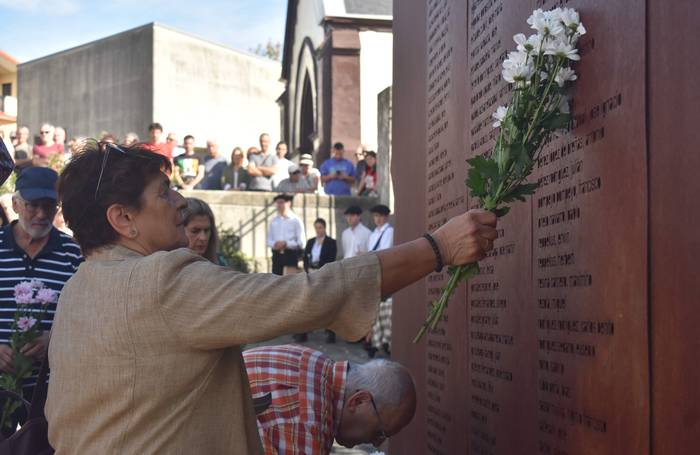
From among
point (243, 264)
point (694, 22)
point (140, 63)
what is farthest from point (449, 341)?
point (140, 63)

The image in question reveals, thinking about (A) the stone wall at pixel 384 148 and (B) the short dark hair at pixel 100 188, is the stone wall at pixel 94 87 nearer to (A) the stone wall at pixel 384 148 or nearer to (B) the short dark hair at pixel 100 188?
(A) the stone wall at pixel 384 148

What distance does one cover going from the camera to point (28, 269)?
512 cm

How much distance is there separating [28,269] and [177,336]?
293cm

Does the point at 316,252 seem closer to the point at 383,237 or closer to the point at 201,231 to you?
the point at 383,237

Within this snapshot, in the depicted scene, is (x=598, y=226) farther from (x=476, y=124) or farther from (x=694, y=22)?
(x=476, y=124)

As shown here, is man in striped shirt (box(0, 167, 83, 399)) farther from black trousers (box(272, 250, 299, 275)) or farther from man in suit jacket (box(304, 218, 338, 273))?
black trousers (box(272, 250, 299, 275))

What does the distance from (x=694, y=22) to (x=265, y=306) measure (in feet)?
4.11

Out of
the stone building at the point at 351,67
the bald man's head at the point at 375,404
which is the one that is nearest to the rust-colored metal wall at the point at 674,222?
the bald man's head at the point at 375,404

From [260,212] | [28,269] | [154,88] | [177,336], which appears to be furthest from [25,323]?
[154,88]

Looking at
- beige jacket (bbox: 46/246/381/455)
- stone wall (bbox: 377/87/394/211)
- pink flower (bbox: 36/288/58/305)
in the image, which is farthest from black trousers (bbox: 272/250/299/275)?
beige jacket (bbox: 46/246/381/455)

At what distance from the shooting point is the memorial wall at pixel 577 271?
250 centimetres

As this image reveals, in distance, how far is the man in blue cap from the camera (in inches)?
199

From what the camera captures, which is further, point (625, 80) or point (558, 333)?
point (558, 333)

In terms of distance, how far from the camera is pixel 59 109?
36.7 m
